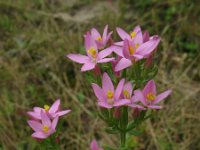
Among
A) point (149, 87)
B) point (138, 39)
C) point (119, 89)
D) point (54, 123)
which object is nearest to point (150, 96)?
point (149, 87)

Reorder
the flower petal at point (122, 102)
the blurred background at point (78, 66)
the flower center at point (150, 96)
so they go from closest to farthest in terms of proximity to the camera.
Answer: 1. the flower petal at point (122, 102)
2. the flower center at point (150, 96)
3. the blurred background at point (78, 66)

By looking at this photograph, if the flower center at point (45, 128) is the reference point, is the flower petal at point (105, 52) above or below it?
above

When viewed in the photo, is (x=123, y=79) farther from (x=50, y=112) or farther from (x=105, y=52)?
(x=50, y=112)

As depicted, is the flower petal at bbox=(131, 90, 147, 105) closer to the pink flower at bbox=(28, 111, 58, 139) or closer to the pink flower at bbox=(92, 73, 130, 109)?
the pink flower at bbox=(92, 73, 130, 109)

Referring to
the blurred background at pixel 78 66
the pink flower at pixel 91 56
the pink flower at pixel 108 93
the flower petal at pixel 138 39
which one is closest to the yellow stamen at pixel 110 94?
the pink flower at pixel 108 93

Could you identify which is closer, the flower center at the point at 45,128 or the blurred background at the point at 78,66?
the flower center at the point at 45,128

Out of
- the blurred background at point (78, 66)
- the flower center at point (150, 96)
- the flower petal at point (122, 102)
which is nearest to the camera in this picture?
the flower petal at point (122, 102)

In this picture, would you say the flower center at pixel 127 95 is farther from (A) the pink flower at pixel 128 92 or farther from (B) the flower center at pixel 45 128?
(B) the flower center at pixel 45 128
